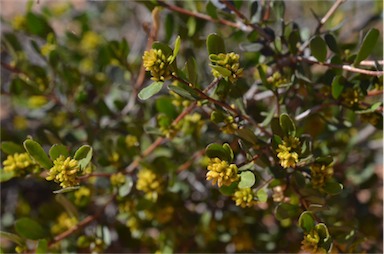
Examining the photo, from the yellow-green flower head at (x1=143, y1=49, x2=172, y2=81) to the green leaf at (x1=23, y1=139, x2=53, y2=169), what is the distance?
0.28 m

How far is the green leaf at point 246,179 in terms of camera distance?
975 mm

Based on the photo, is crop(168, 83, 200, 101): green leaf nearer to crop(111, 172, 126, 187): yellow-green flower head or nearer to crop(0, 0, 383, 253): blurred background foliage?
crop(0, 0, 383, 253): blurred background foliage

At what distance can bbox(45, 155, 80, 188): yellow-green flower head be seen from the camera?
1.00 metres

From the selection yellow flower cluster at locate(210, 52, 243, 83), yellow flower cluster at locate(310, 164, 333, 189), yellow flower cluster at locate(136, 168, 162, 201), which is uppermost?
yellow flower cluster at locate(210, 52, 243, 83)

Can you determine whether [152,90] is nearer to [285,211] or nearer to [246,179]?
[246,179]

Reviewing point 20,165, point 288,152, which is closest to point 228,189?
point 288,152

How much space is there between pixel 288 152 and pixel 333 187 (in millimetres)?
157

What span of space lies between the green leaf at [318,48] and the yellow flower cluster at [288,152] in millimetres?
239

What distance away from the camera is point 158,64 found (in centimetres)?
96

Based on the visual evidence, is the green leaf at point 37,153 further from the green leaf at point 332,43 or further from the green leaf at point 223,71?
the green leaf at point 332,43

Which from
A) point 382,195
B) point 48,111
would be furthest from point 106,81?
point 382,195

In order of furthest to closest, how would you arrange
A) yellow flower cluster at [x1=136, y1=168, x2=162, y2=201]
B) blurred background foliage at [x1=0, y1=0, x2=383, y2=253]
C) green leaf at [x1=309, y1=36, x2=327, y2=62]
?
yellow flower cluster at [x1=136, y1=168, x2=162, y2=201]
blurred background foliage at [x1=0, y1=0, x2=383, y2=253]
green leaf at [x1=309, y1=36, x2=327, y2=62]

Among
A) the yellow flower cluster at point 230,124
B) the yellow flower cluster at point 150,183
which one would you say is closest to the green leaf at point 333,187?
the yellow flower cluster at point 230,124

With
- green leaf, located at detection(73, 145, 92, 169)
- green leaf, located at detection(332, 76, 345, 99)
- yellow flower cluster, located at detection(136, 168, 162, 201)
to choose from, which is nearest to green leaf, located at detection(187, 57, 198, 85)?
green leaf, located at detection(73, 145, 92, 169)
